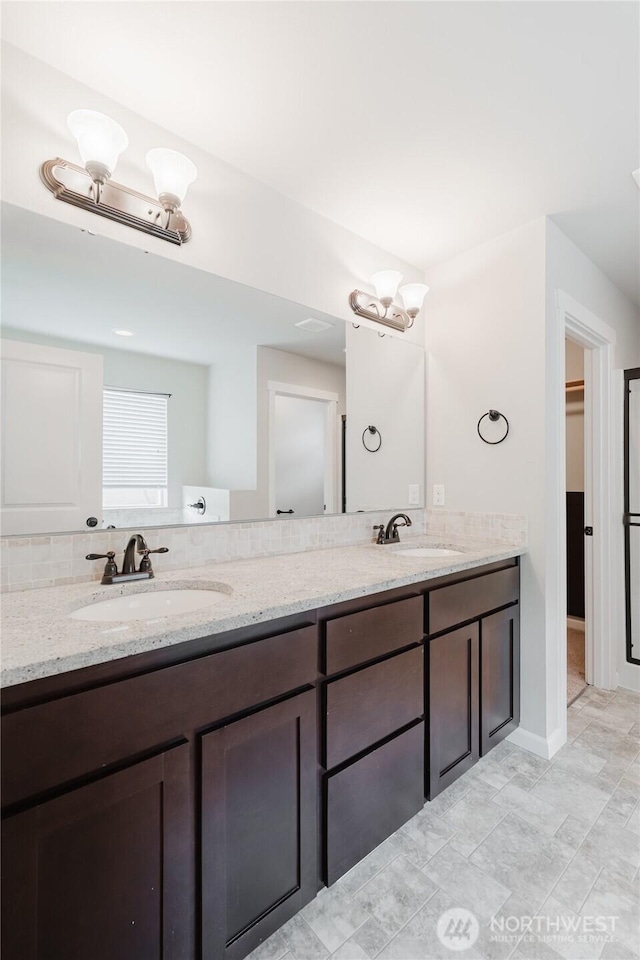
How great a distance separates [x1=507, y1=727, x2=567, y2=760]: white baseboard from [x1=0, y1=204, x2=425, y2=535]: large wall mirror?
1.31 m

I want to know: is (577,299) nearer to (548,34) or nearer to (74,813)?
(548,34)

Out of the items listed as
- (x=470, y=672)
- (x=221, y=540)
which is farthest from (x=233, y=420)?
(x=470, y=672)

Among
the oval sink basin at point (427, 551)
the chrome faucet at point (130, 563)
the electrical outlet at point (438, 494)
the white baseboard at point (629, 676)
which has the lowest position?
the white baseboard at point (629, 676)

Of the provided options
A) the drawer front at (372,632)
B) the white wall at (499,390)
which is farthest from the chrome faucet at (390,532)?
the drawer front at (372,632)

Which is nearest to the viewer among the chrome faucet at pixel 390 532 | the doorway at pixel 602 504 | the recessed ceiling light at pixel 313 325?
the recessed ceiling light at pixel 313 325

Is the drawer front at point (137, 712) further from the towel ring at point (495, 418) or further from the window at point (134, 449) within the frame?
the towel ring at point (495, 418)

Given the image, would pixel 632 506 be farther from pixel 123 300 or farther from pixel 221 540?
pixel 123 300

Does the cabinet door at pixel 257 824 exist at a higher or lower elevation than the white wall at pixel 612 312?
lower

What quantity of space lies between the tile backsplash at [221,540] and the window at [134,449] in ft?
0.40

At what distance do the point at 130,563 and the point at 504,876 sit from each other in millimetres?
1561

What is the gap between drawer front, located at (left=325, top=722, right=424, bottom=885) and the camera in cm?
129

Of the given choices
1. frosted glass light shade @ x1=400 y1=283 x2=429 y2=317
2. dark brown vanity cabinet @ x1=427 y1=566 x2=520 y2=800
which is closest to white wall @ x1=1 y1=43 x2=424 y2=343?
frosted glass light shade @ x1=400 y1=283 x2=429 y2=317

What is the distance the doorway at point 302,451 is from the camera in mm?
1899

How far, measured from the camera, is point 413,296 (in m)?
2.32
